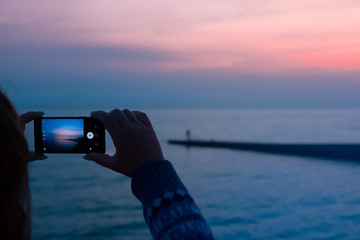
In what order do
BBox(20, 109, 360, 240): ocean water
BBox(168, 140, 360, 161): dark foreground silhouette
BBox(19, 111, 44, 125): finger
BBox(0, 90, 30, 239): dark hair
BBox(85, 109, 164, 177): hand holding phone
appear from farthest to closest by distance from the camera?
BBox(168, 140, 360, 161): dark foreground silhouette
BBox(20, 109, 360, 240): ocean water
BBox(19, 111, 44, 125): finger
BBox(85, 109, 164, 177): hand holding phone
BBox(0, 90, 30, 239): dark hair

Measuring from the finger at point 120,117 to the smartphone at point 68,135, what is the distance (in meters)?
0.32

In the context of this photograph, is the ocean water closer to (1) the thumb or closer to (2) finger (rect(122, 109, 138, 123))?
(1) the thumb

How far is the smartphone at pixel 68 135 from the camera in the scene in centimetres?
110

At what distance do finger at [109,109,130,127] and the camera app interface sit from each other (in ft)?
1.14

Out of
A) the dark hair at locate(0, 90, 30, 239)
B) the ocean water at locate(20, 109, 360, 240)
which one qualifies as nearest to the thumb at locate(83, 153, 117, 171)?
the dark hair at locate(0, 90, 30, 239)

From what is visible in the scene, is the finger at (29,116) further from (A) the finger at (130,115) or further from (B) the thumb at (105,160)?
(A) the finger at (130,115)

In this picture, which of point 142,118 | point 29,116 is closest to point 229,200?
point 29,116

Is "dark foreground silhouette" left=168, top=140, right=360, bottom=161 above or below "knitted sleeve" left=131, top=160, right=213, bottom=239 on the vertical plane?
below

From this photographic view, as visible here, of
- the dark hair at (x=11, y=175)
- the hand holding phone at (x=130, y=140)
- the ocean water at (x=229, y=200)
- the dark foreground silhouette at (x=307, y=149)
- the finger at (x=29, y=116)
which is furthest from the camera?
the dark foreground silhouette at (x=307, y=149)

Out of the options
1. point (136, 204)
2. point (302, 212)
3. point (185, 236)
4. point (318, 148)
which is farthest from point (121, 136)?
point (318, 148)

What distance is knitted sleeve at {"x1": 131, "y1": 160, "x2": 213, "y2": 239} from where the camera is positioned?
25.5 inches

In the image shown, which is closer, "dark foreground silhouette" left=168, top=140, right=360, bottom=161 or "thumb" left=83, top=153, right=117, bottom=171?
"thumb" left=83, top=153, right=117, bottom=171

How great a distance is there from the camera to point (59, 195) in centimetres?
1180

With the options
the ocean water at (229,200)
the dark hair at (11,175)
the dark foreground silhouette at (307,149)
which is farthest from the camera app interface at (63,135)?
the dark foreground silhouette at (307,149)
